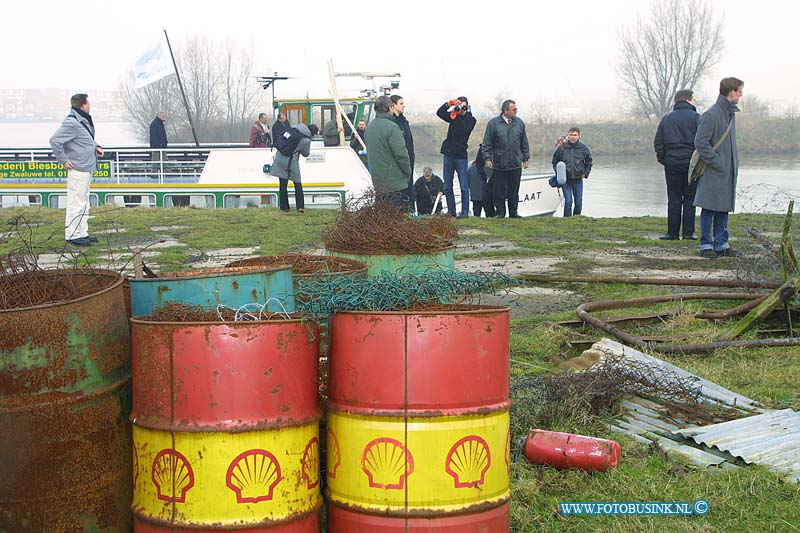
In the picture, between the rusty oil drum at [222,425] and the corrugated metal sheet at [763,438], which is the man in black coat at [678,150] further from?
the rusty oil drum at [222,425]

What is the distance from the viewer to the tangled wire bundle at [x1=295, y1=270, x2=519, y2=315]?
3.27m

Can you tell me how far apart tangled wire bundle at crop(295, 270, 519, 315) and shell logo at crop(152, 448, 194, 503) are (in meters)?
0.68

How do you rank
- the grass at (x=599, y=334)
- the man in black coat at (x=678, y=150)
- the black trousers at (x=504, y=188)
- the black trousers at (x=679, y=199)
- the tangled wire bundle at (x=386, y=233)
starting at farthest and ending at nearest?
1. the black trousers at (x=504, y=188)
2. the black trousers at (x=679, y=199)
3. the man in black coat at (x=678, y=150)
4. the tangled wire bundle at (x=386, y=233)
5. the grass at (x=599, y=334)

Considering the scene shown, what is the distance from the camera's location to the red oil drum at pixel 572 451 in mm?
4109

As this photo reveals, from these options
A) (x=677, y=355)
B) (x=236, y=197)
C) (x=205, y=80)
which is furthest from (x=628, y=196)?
(x=205, y=80)

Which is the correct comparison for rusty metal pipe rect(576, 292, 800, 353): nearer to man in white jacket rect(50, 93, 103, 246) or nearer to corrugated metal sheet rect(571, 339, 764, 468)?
corrugated metal sheet rect(571, 339, 764, 468)

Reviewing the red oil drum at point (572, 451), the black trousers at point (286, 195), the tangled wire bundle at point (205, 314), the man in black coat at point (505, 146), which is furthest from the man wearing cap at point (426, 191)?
the tangled wire bundle at point (205, 314)

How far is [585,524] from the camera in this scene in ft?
12.0

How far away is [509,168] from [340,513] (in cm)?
1267

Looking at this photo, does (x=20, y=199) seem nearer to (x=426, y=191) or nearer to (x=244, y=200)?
(x=244, y=200)

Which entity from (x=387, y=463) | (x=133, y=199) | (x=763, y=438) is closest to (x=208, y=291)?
(x=387, y=463)

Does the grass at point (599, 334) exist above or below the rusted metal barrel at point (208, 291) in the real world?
below

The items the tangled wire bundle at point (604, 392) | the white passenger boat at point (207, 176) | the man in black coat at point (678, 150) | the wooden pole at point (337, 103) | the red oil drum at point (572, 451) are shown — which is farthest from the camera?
the wooden pole at point (337, 103)

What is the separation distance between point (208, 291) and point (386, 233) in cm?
206
